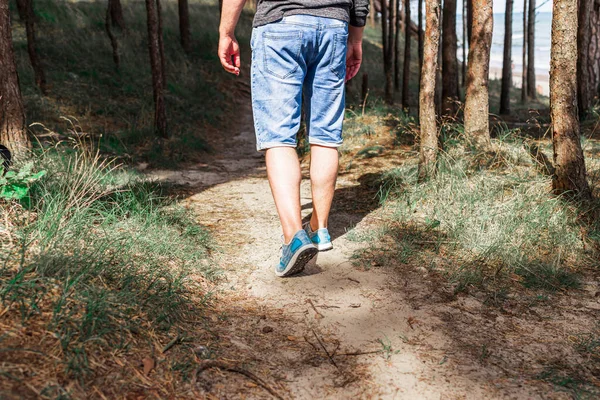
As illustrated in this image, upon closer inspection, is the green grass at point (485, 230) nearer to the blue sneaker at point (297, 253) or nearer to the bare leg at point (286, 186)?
the blue sneaker at point (297, 253)

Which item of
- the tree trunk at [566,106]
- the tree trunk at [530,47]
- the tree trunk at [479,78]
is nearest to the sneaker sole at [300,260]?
the tree trunk at [566,106]

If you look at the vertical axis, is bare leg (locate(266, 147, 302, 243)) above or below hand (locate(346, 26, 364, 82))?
below

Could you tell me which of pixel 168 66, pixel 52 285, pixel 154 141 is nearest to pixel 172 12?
pixel 168 66

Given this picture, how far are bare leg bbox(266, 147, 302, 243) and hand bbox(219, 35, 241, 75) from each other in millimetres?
604

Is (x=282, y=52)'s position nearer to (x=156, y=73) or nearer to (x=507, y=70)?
(x=156, y=73)

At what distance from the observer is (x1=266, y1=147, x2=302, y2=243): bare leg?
3066 millimetres

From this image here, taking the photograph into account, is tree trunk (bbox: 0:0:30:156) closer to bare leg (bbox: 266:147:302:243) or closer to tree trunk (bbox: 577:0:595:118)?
bare leg (bbox: 266:147:302:243)

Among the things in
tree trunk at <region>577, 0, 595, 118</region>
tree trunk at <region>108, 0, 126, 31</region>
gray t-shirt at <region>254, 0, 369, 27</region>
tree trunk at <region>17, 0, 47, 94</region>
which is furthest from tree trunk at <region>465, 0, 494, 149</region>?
tree trunk at <region>108, 0, 126, 31</region>

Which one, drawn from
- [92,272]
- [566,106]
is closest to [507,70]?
[566,106]

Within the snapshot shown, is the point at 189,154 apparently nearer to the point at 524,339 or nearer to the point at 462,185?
the point at 462,185

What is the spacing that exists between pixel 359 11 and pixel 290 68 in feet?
2.30

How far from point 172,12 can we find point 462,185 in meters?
19.0

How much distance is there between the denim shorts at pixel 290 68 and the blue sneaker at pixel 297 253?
1.93 ft

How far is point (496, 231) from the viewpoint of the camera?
11.9ft
